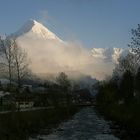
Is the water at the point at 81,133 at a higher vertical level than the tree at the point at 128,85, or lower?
lower

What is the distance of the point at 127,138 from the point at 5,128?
40.3 ft

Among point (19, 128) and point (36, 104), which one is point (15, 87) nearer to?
point (19, 128)

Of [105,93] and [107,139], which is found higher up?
[105,93]

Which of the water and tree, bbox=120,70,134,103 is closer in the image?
the water

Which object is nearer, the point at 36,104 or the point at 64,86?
the point at 36,104

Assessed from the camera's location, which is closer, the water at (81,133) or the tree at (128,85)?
the water at (81,133)

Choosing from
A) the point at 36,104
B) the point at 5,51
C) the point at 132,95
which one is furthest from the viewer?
the point at 36,104

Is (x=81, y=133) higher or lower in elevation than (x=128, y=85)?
lower

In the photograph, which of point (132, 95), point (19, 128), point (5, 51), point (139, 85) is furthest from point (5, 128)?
point (132, 95)

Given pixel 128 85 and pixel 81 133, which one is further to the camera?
pixel 128 85

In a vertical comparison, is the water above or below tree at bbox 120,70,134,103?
below

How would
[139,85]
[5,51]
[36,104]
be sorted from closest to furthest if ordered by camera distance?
1. [5,51]
2. [139,85]
3. [36,104]

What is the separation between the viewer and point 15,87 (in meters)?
71.5

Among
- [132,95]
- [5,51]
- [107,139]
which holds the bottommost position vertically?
[107,139]
